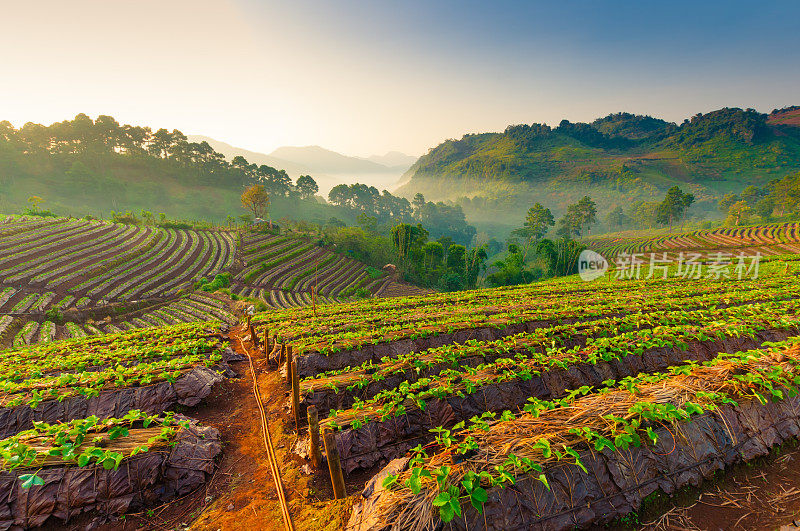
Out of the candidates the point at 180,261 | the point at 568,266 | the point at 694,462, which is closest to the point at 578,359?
the point at 694,462

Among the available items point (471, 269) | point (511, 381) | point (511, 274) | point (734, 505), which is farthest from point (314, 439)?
point (511, 274)

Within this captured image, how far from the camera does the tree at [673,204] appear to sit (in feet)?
362

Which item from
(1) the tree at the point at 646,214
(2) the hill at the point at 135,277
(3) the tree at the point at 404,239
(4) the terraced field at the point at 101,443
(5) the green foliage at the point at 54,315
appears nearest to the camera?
(4) the terraced field at the point at 101,443

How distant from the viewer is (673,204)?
112 m

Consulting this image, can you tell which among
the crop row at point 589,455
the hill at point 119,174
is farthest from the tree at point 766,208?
the hill at point 119,174

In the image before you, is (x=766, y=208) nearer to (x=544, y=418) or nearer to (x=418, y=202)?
(x=418, y=202)

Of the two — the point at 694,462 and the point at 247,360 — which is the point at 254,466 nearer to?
the point at 247,360

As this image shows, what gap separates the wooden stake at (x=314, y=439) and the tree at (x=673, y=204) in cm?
15031

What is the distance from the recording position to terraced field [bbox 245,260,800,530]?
156 inches

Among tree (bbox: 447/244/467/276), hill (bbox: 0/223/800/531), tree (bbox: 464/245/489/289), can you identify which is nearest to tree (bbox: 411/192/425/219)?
tree (bbox: 447/244/467/276)

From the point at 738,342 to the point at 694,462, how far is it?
955cm

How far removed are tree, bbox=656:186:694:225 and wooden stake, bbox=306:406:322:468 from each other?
150307 millimetres

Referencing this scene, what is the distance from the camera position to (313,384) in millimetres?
8492

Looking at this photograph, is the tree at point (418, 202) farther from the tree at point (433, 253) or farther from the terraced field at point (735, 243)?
A: the terraced field at point (735, 243)
